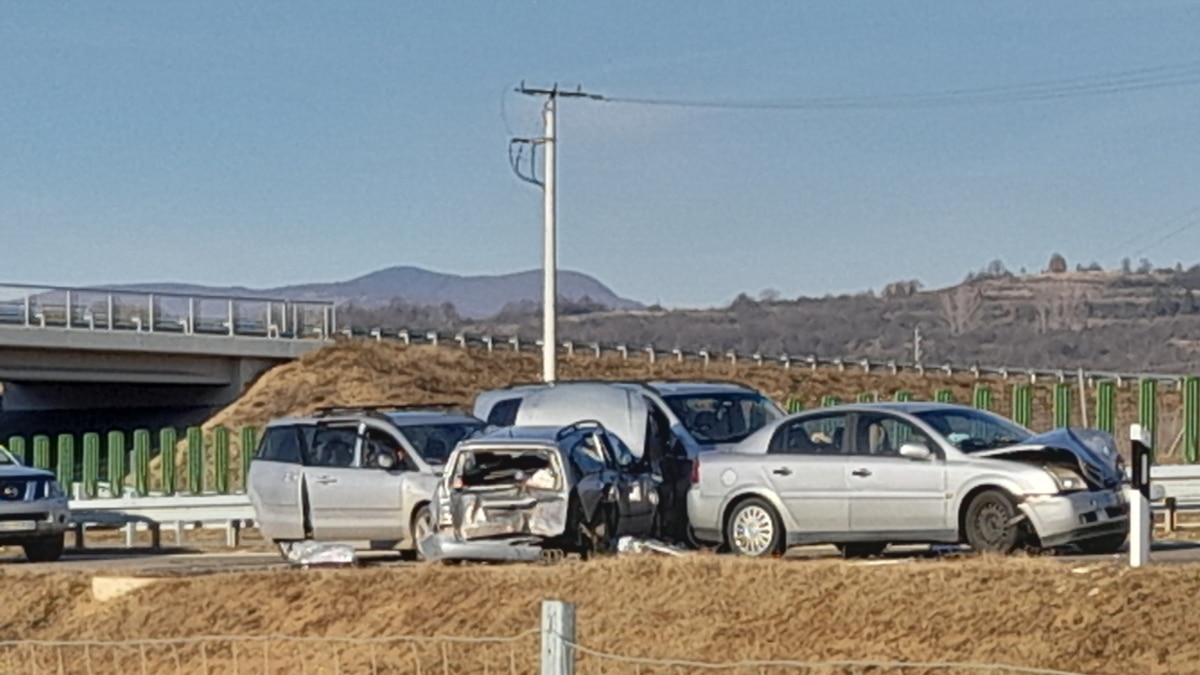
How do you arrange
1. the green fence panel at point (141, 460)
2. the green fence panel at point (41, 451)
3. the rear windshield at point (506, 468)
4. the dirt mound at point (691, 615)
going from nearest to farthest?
the dirt mound at point (691, 615) → the rear windshield at point (506, 468) → the green fence panel at point (141, 460) → the green fence panel at point (41, 451)

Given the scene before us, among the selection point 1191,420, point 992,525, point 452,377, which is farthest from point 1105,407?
point 452,377

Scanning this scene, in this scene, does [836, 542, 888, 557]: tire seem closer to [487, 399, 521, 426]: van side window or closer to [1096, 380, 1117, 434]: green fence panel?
[487, 399, 521, 426]: van side window

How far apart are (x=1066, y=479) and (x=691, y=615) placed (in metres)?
4.87

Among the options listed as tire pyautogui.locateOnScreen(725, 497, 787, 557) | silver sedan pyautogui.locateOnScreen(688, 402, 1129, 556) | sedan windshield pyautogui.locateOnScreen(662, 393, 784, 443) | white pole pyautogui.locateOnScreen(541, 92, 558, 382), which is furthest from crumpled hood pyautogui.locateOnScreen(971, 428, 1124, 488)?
white pole pyautogui.locateOnScreen(541, 92, 558, 382)

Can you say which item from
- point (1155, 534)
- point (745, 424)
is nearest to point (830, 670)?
point (745, 424)

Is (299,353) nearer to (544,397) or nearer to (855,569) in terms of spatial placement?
(544,397)

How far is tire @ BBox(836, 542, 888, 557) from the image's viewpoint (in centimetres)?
2128

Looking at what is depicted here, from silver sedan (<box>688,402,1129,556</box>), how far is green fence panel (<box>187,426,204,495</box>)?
2418cm

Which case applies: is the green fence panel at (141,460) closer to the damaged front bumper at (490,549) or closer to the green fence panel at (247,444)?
the green fence panel at (247,444)

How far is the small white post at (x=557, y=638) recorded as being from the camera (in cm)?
909

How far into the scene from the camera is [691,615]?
16422 mm

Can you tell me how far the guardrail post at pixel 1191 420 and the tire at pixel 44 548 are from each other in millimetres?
15729

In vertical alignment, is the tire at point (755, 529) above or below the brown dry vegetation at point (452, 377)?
below

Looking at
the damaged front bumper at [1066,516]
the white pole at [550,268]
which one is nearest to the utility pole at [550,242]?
the white pole at [550,268]
